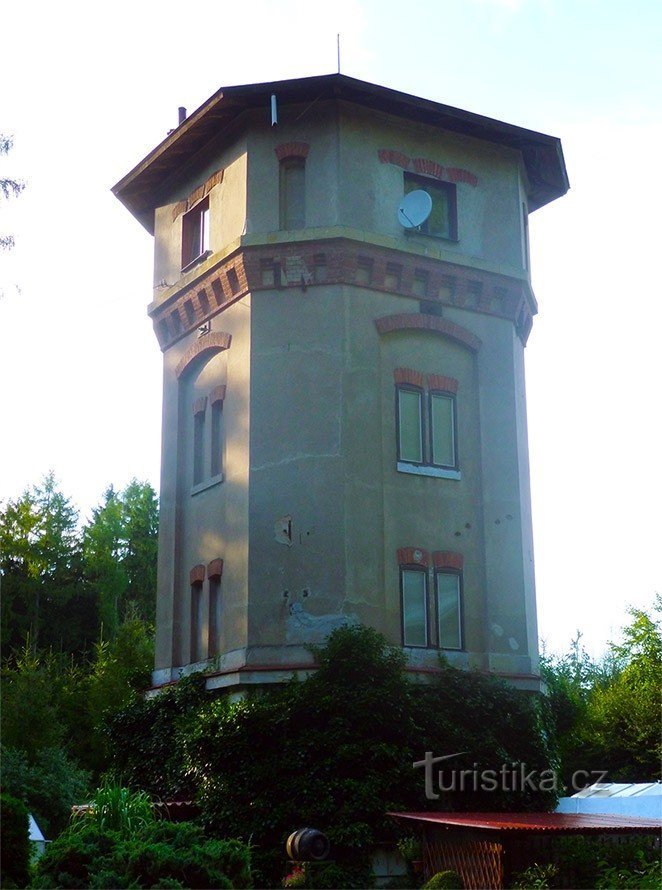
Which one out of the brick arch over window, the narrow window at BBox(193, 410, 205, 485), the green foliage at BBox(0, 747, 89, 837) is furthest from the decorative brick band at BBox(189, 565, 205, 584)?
the green foliage at BBox(0, 747, 89, 837)

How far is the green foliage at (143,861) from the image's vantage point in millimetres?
13602

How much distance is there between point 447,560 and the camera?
21.4 m

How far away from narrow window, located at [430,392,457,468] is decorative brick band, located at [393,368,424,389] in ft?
1.26

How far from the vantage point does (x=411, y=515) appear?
21.3m

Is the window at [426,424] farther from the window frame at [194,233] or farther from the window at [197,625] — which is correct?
the window frame at [194,233]

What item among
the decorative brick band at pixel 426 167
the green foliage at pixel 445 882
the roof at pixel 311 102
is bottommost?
the green foliage at pixel 445 882

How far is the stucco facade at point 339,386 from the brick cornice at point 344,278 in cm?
4

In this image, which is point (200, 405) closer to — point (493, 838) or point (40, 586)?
point (493, 838)

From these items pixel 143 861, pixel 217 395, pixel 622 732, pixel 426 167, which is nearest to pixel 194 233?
pixel 217 395

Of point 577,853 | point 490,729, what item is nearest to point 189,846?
point 577,853

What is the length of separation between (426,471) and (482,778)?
18.6ft

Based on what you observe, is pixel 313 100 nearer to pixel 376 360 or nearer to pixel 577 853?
pixel 376 360

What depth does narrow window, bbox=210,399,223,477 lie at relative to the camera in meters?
22.6

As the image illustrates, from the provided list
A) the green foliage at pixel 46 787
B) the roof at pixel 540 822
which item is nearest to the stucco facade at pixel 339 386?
the roof at pixel 540 822
